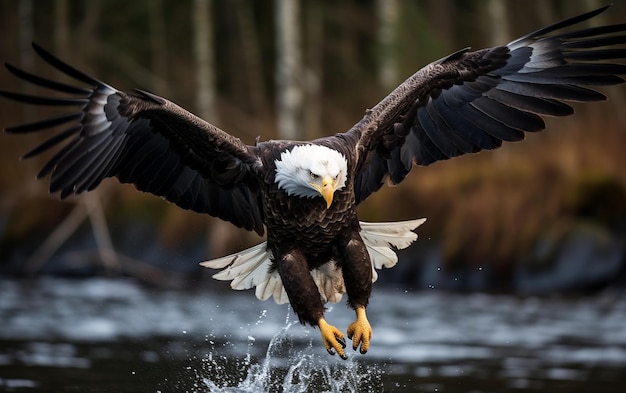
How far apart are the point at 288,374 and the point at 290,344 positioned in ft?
7.13

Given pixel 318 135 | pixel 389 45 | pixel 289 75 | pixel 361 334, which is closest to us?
pixel 361 334

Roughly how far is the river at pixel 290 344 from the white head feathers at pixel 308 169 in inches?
43.5

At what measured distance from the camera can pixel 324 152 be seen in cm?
585

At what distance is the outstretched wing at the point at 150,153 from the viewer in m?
6.15

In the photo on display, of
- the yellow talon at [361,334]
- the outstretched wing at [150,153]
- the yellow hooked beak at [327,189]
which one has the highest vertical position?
the outstretched wing at [150,153]

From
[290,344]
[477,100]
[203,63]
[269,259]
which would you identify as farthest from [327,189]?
[203,63]

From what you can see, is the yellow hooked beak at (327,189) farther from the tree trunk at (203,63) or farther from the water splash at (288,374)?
the tree trunk at (203,63)

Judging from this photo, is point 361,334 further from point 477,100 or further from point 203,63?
point 203,63

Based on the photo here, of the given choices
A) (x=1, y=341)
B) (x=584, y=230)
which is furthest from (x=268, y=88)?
(x=1, y=341)

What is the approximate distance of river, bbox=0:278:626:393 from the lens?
721 cm

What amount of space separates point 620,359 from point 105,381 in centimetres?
357

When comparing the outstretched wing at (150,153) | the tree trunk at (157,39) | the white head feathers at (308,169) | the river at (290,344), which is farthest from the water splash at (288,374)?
the tree trunk at (157,39)

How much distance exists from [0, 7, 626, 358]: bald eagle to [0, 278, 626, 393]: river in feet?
1.78

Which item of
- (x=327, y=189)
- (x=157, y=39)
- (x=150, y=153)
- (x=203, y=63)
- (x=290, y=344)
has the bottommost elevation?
(x=327, y=189)
